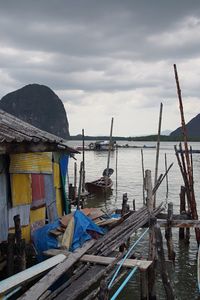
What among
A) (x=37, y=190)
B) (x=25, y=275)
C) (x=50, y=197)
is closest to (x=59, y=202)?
(x=50, y=197)

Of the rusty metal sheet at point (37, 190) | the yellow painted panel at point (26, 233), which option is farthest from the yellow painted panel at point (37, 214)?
the yellow painted panel at point (26, 233)

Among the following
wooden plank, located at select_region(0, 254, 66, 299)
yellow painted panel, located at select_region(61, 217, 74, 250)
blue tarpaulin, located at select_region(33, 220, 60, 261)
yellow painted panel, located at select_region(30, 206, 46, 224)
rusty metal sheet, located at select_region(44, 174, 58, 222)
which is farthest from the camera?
rusty metal sheet, located at select_region(44, 174, 58, 222)

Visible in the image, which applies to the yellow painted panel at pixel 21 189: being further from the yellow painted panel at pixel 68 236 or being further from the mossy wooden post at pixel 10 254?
the mossy wooden post at pixel 10 254

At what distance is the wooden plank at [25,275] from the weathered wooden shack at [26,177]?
168cm

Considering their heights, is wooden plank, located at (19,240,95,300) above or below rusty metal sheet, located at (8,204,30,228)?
below

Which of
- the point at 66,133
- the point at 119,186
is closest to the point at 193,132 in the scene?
the point at 66,133

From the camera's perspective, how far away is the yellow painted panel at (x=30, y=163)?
403 inches

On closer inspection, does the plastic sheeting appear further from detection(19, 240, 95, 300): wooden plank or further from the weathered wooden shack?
the weathered wooden shack

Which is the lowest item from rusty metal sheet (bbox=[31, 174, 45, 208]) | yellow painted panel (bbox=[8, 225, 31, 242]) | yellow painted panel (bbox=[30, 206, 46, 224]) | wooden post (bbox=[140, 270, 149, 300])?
wooden post (bbox=[140, 270, 149, 300])

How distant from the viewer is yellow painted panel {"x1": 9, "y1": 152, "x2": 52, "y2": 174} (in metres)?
10.2

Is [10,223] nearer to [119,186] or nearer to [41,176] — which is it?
[41,176]

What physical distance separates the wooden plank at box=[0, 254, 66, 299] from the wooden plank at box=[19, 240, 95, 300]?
197mm

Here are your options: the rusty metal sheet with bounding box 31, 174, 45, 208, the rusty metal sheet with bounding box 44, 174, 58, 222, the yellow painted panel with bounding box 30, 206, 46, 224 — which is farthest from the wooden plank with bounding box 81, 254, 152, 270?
the rusty metal sheet with bounding box 44, 174, 58, 222

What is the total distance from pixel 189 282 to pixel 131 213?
3.01 meters
